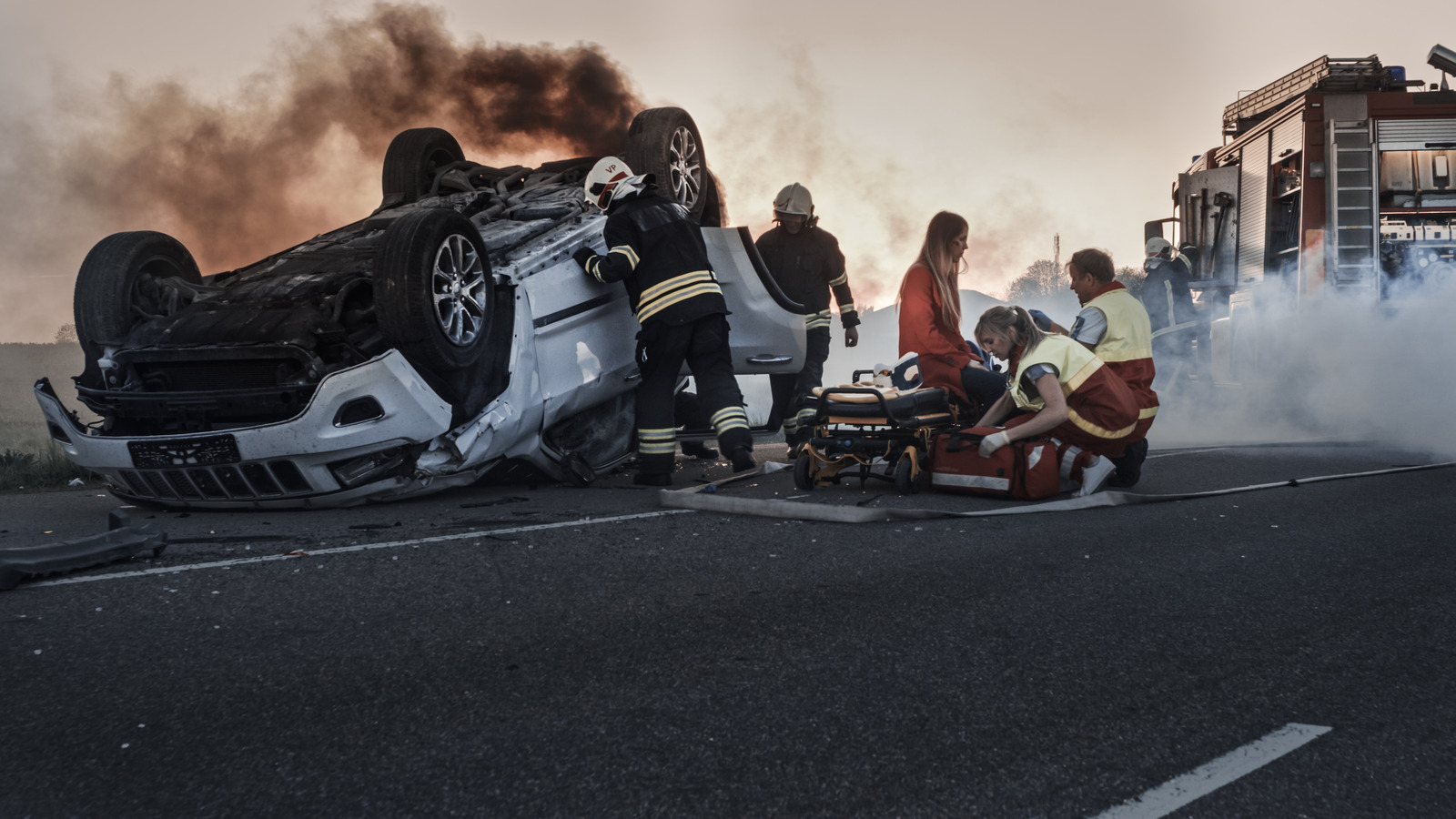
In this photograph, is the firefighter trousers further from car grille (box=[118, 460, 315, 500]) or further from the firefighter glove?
car grille (box=[118, 460, 315, 500])

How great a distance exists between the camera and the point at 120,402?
15.8ft

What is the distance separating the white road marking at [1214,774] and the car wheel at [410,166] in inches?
248

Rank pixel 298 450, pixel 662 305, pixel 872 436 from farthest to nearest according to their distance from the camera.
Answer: pixel 662 305
pixel 872 436
pixel 298 450

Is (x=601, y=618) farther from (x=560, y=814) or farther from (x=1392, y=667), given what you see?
(x=1392, y=667)

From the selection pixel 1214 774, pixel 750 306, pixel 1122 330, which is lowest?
pixel 1214 774

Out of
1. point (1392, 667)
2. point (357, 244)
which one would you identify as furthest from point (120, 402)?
point (1392, 667)

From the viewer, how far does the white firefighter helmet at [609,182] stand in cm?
603

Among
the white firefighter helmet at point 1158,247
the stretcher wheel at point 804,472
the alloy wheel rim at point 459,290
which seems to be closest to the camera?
the alloy wheel rim at point 459,290

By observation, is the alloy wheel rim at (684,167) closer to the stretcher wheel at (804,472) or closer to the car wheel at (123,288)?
the stretcher wheel at (804,472)

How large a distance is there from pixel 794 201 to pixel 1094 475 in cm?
362

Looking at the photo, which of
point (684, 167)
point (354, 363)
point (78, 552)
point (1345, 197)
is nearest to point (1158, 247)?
point (1345, 197)

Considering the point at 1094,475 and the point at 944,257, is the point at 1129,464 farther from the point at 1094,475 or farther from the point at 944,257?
the point at 944,257

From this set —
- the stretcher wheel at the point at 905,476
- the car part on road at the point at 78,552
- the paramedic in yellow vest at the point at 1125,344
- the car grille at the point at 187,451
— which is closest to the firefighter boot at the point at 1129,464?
the paramedic in yellow vest at the point at 1125,344

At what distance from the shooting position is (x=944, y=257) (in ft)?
20.4
